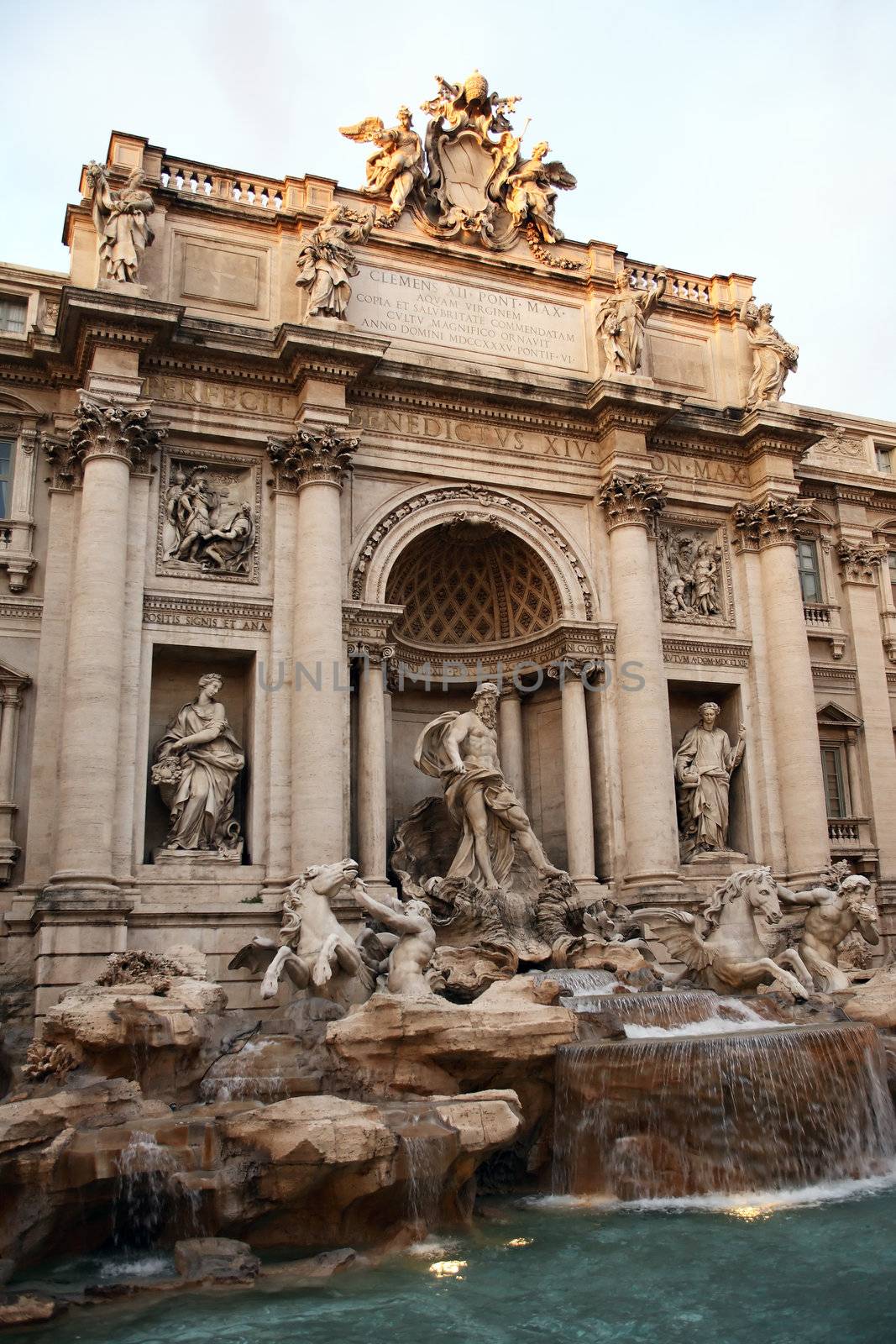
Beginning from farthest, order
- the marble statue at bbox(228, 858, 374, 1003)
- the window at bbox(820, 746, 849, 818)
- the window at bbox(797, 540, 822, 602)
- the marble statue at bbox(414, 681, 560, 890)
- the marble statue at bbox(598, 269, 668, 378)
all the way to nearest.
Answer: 1. the window at bbox(797, 540, 822, 602)
2. the window at bbox(820, 746, 849, 818)
3. the marble statue at bbox(598, 269, 668, 378)
4. the marble statue at bbox(414, 681, 560, 890)
5. the marble statue at bbox(228, 858, 374, 1003)

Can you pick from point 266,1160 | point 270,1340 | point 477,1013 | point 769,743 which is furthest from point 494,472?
point 270,1340

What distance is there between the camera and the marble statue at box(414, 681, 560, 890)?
18125mm

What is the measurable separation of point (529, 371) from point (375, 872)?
29.6ft

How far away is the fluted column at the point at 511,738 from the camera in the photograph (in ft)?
67.2

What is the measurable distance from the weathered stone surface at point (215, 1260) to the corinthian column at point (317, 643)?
7289 millimetres

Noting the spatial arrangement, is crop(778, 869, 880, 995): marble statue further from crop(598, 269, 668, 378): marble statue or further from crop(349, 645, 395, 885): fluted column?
crop(598, 269, 668, 378): marble statue

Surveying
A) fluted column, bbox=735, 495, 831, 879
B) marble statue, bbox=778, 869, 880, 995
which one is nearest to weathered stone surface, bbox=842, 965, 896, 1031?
marble statue, bbox=778, 869, 880, 995

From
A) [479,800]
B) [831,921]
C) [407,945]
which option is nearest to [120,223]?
[479,800]

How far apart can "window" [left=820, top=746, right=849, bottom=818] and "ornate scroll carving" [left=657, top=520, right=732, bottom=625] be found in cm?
353

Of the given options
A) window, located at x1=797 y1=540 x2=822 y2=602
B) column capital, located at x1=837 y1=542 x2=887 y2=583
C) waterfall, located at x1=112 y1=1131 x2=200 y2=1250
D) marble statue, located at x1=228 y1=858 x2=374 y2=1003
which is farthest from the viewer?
column capital, located at x1=837 y1=542 x2=887 y2=583

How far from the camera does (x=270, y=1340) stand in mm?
7957

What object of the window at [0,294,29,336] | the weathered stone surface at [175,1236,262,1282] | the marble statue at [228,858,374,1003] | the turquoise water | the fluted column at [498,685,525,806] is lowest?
the turquoise water

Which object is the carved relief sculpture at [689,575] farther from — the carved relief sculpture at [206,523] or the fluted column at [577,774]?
the carved relief sculpture at [206,523]

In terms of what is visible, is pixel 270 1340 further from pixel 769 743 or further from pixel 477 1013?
pixel 769 743
